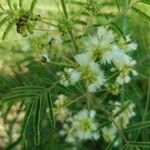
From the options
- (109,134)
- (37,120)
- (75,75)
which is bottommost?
(109,134)

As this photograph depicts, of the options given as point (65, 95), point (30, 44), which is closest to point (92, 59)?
point (30, 44)

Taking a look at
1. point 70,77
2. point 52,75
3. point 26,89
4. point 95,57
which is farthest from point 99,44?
point 52,75

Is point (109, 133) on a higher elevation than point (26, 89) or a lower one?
lower

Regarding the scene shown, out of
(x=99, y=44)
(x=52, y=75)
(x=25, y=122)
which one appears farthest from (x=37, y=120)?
(x=52, y=75)

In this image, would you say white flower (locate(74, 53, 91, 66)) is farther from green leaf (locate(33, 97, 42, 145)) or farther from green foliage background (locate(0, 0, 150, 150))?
green leaf (locate(33, 97, 42, 145))

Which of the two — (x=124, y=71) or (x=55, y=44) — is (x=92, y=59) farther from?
(x=124, y=71)

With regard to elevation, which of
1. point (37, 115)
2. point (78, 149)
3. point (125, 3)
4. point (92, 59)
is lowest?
point (78, 149)

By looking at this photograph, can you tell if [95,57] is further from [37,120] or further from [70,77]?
[37,120]

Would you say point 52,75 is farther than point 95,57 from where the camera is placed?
Yes

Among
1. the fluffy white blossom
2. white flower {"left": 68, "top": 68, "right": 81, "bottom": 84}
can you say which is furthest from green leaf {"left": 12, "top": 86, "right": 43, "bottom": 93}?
the fluffy white blossom

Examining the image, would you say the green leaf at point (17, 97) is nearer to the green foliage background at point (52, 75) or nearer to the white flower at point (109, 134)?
the green foliage background at point (52, 75)

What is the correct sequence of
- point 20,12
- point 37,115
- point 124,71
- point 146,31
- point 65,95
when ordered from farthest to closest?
1. point 146,31
2. point 65,95
3. point 124,71
4. point 37,115
5. point 20,12
